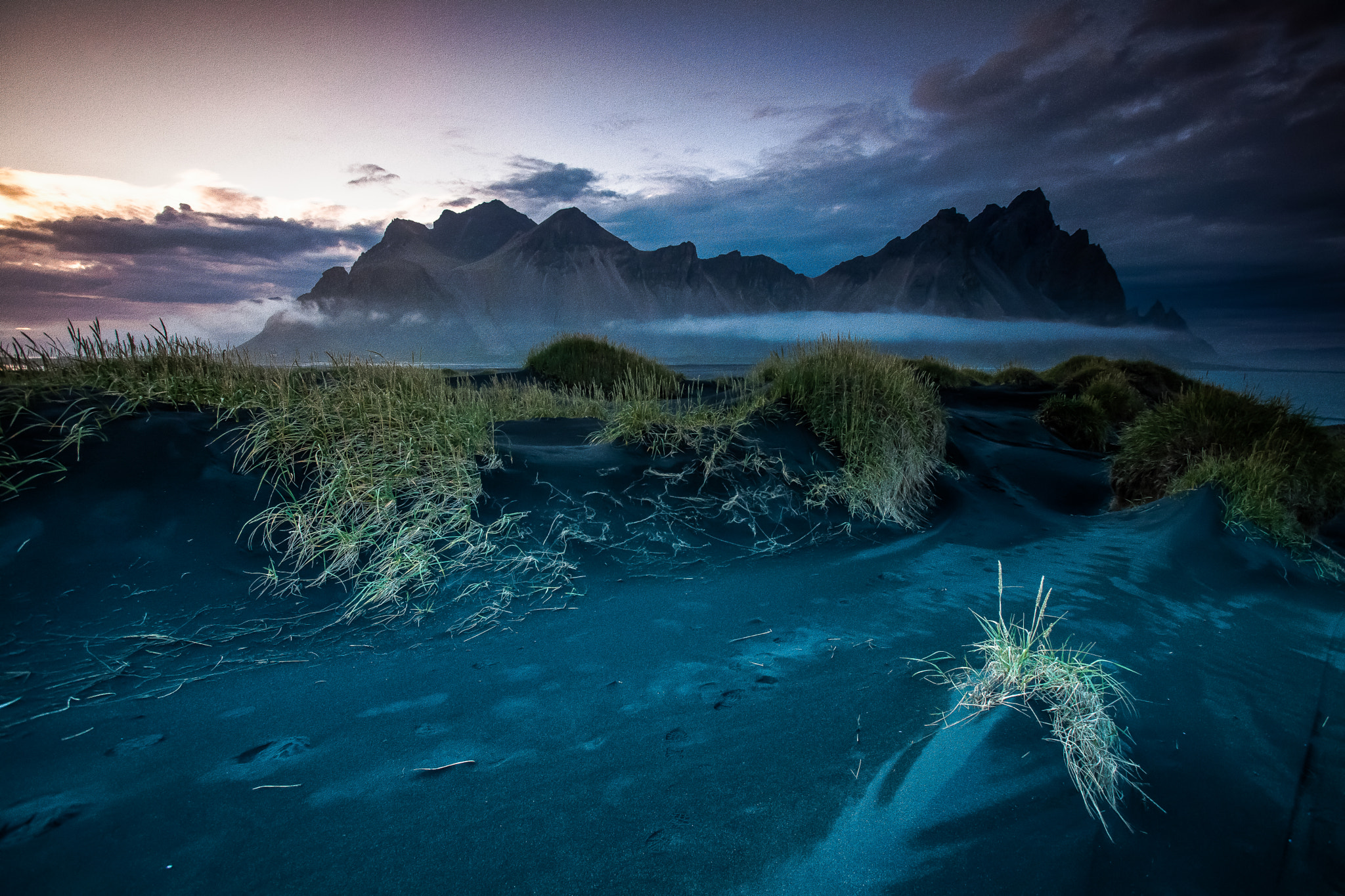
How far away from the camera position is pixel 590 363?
55.0 ft

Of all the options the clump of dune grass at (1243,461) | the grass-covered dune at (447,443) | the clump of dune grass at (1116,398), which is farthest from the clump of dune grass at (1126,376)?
the grass-covered dune at (447,443)

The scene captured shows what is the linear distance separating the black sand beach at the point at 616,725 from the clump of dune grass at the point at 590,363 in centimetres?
1167

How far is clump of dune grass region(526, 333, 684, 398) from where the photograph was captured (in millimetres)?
16359

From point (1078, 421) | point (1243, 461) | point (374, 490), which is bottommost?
point (1078, 421)

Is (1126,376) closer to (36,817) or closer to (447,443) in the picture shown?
(447,443)

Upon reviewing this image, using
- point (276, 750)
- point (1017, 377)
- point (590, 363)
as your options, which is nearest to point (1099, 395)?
point (1017, 377)

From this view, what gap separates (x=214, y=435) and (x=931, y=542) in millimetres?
6217

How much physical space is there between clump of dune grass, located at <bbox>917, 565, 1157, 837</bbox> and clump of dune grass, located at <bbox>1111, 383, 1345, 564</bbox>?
4.32m

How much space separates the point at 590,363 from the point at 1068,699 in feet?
50.3

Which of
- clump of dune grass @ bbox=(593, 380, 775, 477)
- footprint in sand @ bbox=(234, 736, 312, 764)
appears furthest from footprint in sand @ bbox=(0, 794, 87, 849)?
clump of dune grass @ bbox=(593, 380, 775, 477)

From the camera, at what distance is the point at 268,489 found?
14.2ft

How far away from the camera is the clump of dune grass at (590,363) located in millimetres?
16359

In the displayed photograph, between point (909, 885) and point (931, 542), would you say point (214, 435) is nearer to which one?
point (909, 885)

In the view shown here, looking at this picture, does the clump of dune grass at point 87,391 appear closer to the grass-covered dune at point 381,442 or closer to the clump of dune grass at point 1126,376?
the grass-covered dune at point 381,442
